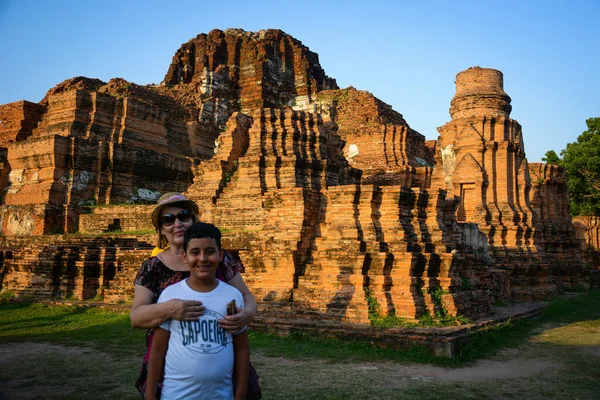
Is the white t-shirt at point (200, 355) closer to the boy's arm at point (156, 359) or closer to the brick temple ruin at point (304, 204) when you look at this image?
the boy's arm at point (156, 359)

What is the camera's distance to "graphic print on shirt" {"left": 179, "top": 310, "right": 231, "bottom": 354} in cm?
287

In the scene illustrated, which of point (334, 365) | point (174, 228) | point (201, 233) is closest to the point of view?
point (201, 233)

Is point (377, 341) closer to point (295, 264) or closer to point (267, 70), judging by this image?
point (295, 264)

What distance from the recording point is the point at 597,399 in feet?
18.4

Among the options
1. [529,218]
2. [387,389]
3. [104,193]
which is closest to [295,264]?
[387,389]

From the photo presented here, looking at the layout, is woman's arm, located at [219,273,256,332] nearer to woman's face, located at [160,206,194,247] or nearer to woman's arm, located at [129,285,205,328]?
woman's arm, located at [129,285,205,328]

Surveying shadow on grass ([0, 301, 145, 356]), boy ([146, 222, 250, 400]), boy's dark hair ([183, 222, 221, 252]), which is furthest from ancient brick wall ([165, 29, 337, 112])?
boy ([146, 222, 250, 400])

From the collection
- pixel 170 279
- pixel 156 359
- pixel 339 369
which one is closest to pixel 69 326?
pixel 339 369

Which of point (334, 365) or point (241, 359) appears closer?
point (241, 359)

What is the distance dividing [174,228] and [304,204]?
624cm

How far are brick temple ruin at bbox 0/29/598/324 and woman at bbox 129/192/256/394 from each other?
533cm

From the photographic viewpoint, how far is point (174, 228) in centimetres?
377

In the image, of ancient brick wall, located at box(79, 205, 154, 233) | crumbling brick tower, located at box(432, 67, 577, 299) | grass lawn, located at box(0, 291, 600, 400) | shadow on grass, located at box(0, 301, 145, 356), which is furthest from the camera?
ancient brick wall, located at box(79, 205, 154, 233)

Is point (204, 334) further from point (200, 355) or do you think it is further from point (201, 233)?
point (201, 233)
